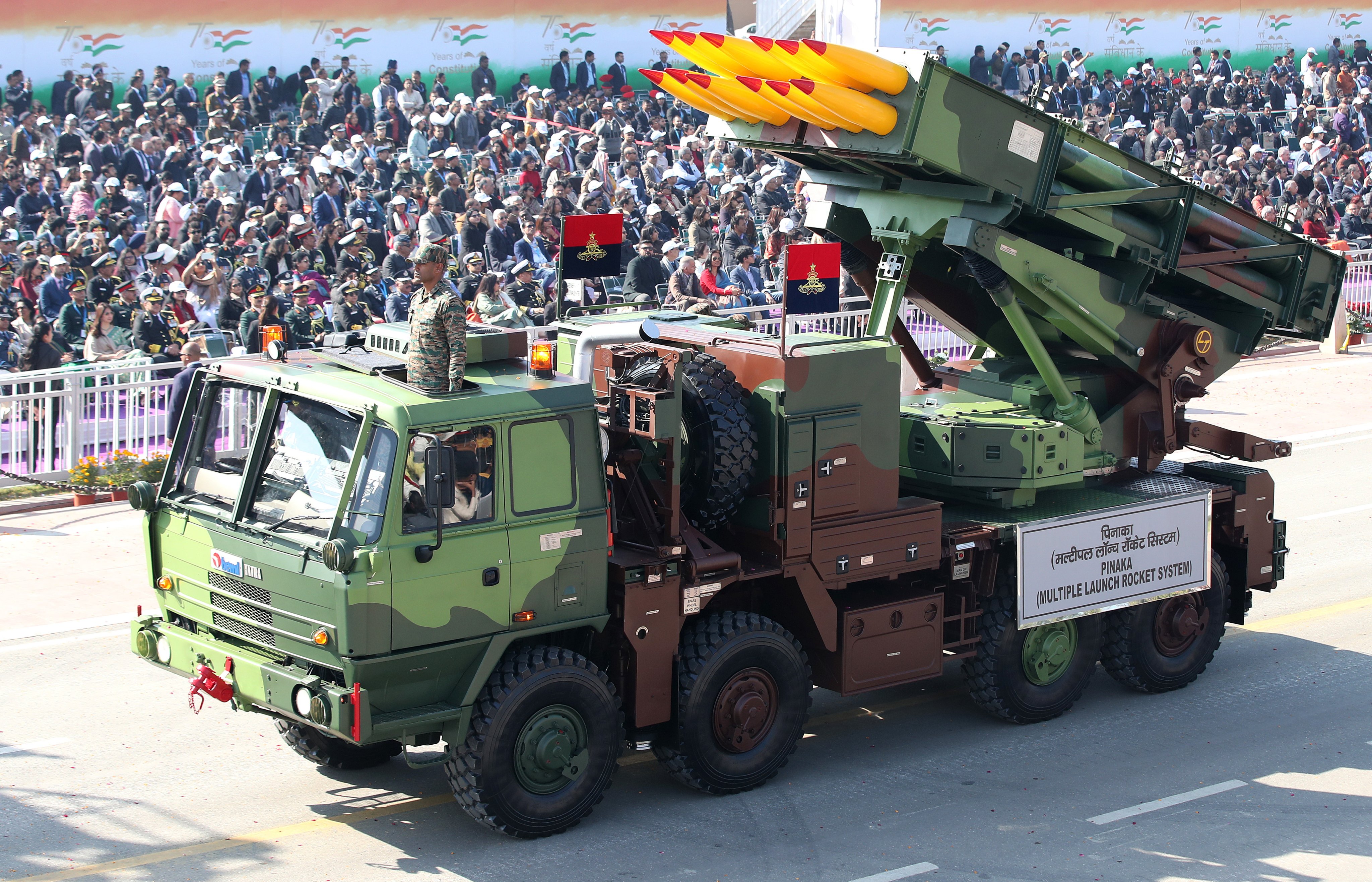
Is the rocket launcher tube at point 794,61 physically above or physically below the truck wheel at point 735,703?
above

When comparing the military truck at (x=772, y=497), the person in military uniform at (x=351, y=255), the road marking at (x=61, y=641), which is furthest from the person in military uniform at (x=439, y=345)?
the person in military uniform at (x=351, y=255)

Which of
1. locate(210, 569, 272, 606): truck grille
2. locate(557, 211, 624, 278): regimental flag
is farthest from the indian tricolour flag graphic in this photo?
locate(210, 569, 272, 606): truck grille

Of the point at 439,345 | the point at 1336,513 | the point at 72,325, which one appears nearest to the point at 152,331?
the point at 72,325

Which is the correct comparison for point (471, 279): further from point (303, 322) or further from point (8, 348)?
point (8, 348)

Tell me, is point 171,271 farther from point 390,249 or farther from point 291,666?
point 291,666

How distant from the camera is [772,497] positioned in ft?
29.1

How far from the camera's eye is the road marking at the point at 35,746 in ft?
31.1

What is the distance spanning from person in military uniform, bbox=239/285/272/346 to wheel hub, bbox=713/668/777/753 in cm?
897

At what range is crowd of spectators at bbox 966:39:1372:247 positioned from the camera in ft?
107

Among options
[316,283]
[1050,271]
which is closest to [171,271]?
[316,283]

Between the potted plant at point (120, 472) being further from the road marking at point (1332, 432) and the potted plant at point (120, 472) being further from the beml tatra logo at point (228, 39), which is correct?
the beml tatra logo at point (228, 39)

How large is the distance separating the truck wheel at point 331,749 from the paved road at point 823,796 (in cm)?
8

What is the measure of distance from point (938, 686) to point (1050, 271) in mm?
3041

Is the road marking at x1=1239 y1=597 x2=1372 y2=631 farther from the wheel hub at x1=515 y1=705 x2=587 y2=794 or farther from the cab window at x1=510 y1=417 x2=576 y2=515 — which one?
the cab window at x1=510 y1=417 x2=576 y2=515
